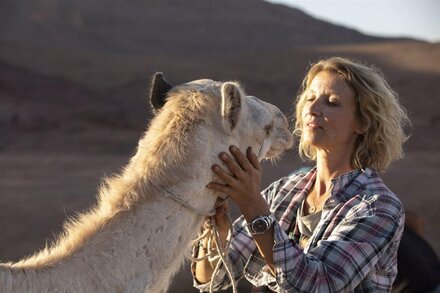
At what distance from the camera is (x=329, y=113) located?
4.43 meters

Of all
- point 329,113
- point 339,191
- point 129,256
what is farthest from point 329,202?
point 129,256

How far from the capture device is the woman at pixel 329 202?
3.96m

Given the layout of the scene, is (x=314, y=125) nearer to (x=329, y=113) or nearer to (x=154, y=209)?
(x=329, y=113)

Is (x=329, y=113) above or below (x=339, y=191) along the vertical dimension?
above

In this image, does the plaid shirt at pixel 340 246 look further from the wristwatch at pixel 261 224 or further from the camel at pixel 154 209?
the camel at pixel 154 209

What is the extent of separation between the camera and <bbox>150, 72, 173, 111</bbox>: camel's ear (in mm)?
4172

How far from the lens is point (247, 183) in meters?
3.97

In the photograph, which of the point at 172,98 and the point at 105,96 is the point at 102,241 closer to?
the point at 172,98

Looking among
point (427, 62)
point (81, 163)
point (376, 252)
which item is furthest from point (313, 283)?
point (427, 62)

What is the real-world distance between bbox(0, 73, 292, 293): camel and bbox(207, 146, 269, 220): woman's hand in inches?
Answer: 2.0

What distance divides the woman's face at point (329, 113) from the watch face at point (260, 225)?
667mm

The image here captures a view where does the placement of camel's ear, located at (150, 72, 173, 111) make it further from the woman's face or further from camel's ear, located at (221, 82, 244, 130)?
the woman's face

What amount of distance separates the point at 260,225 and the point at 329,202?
1.56 feet

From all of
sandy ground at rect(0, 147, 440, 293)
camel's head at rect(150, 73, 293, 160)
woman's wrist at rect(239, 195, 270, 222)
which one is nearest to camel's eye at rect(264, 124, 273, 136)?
camel's head at rect(150, 73, 293, 160)
